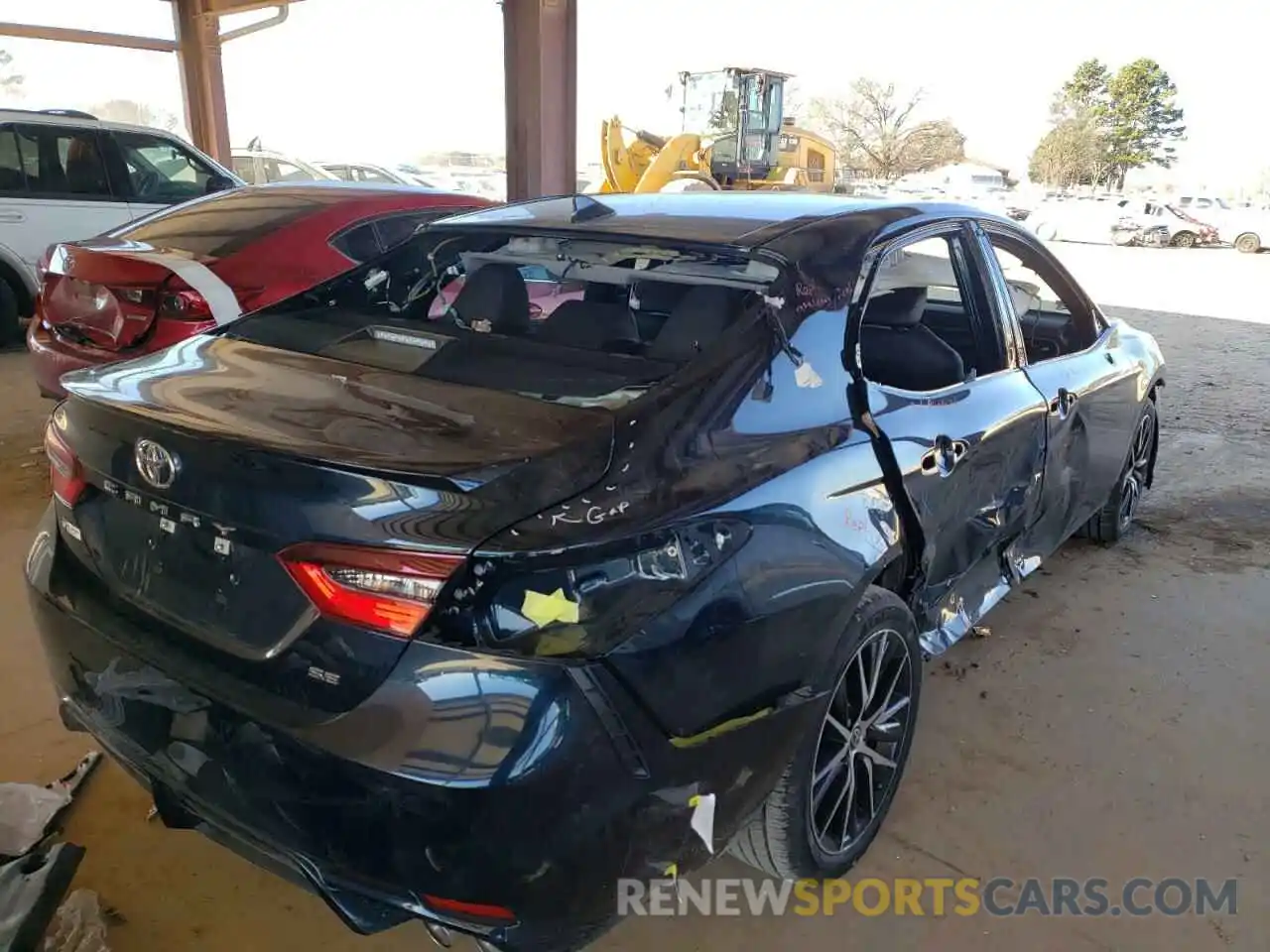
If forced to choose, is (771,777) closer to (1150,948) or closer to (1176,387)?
(1150,948)

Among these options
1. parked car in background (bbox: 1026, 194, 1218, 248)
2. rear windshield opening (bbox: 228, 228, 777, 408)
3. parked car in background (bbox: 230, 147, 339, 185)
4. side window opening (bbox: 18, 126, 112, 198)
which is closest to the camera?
rear windshield opening (bbox: 228, 228, 777, 408)

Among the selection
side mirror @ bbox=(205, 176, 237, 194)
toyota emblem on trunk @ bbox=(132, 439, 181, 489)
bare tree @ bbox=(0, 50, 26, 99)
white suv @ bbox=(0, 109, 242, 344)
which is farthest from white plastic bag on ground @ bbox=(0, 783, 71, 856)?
bare tree @ bbox=(0, 50, 26, 99)

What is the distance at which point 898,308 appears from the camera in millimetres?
2812

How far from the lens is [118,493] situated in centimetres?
177

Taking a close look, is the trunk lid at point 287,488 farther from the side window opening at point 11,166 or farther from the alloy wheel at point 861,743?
the side window opening at point 11,166

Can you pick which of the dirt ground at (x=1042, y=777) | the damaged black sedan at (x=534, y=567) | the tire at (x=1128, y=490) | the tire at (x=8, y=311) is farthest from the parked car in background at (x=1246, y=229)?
the tire at (x=8, y=311)

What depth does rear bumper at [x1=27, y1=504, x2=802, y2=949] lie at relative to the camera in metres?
1.41

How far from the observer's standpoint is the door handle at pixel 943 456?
2246mm

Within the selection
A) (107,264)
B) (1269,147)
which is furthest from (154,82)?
(1269,147)

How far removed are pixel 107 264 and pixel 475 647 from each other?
3544 millimetres

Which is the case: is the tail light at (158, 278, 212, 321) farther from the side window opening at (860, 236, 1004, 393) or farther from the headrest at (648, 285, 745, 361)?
the side window opening at (860, 236, 1004, 393)

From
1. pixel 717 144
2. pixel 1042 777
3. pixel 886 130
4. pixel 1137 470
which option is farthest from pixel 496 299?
pixel 886 130

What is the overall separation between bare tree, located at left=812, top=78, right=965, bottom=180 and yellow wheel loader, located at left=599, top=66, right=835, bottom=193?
36.1m

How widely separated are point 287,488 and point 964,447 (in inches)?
64.6
